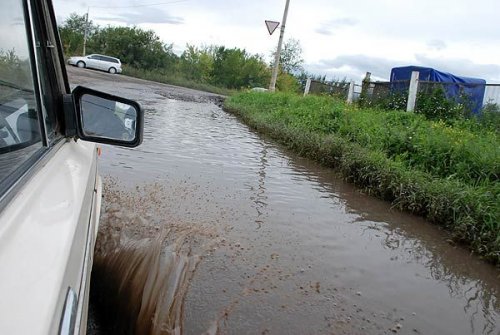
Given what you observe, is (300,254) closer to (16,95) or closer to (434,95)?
(16,95)

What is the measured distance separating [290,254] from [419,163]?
418 centimetres

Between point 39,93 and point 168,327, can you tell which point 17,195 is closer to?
point 39,93

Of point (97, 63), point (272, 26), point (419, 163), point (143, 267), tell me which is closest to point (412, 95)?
point (419, 163)

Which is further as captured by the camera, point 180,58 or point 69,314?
point 180,58

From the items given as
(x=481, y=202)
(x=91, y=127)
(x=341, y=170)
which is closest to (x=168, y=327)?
(x=91, y=127)

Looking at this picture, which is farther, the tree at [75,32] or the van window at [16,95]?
the tree at [75,32]

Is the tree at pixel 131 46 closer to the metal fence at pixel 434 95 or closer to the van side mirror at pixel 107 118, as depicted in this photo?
the metal fence at pixel 434 95

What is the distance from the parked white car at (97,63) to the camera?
3256 centimetres

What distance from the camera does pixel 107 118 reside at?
2.21m

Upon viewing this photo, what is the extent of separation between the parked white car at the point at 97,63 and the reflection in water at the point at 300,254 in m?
27.7

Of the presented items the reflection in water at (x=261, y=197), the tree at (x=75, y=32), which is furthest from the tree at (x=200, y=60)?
the reflection in water at (x=261, y=197)

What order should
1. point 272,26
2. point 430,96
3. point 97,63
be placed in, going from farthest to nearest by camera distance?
point 97,63 → point 272,26 → point 430,96

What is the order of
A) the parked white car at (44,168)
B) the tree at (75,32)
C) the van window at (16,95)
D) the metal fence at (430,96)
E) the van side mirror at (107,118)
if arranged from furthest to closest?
1. the tree at (75,32)
2. the metal fence at (430,96)
3. the van side mirror at (107,118)
4. the van window at (16,95)
5. the parked white car at (44,168)

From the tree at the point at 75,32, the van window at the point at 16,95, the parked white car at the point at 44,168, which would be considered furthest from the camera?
the tree at the point at 75,32
